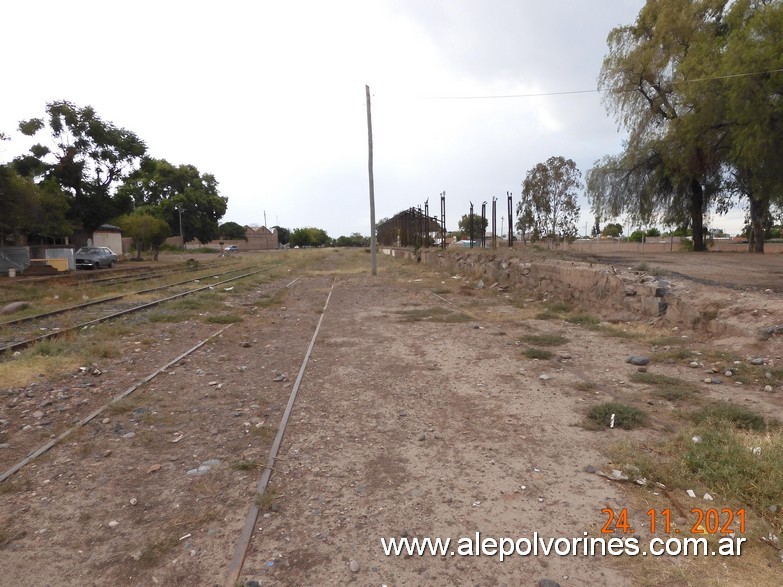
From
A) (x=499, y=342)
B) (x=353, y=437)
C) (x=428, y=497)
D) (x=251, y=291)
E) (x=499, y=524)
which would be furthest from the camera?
(x=251, y=291)

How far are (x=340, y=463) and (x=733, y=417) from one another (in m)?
3.63

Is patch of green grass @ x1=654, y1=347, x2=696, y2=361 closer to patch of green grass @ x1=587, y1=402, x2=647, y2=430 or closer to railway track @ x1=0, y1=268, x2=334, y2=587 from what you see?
patch of green grass @ x1=587, y1=402, x2=647, y2=430

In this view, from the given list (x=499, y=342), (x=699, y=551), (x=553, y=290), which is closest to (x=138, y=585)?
(x=699, y=551)

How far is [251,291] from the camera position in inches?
718

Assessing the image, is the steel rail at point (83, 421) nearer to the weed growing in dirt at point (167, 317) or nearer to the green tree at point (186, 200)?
the weed growing in dirt at point (167, 317)

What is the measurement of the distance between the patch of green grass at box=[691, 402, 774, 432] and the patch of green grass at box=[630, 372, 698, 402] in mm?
486

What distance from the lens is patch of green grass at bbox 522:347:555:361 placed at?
724cm

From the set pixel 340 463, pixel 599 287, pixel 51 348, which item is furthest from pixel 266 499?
pixel 599 287

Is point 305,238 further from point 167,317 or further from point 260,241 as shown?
point 167,317

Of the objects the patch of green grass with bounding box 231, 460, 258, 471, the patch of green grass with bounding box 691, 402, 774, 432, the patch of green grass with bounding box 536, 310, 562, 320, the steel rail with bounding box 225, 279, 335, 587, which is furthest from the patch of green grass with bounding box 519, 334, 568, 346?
the patch of green grass with bounding box 231, 460, 258, 471

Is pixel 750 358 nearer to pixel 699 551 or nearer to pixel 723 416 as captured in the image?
pixel 723 416

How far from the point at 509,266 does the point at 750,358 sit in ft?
34.4

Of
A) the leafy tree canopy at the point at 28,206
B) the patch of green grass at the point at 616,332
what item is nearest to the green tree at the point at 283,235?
the leafy tree canopy at the point at 28,206

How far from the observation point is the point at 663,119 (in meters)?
26.4
